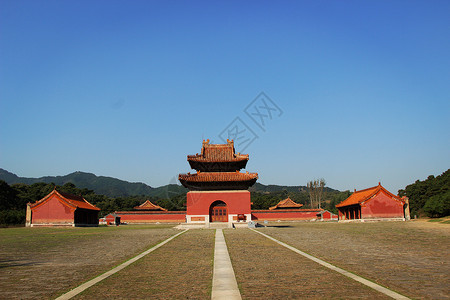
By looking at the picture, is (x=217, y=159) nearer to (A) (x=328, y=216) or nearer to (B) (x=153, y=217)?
(B) (x=153, y=217)

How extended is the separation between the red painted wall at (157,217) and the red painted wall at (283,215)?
9.95 metres

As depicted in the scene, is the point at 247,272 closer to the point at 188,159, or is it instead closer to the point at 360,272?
the point at 360,272

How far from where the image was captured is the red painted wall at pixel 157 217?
45406mm

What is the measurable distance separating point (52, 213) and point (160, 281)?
3421 cm

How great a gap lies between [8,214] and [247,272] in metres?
38.2

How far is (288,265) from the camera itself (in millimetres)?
7848

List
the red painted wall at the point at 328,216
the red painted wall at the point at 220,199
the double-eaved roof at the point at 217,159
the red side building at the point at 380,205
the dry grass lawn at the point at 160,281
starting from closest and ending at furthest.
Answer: the dry grass lawn at the point at 160,281 → the red painted wall at the point at 220,199 → the double-eaved roof at the point at 217,159 → the red side building at the point at 380,205 → the red painted wall at the point at 328,216

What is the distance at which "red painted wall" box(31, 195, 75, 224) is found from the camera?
3550 cm

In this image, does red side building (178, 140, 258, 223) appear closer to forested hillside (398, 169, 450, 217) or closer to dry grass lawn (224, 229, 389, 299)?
forested hillside (398, 169, 450, 217)

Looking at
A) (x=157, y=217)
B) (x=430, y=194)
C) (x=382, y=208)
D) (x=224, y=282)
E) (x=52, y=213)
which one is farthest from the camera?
(x=430, y=194)

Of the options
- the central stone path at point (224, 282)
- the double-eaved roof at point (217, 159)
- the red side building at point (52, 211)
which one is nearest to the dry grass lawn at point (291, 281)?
the central stone path at point (224, 282)

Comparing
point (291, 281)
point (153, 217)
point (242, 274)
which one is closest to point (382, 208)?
point (153, 217)

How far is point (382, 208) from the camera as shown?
37719mm

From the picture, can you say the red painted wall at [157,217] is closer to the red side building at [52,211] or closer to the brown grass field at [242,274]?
the red side building at [52,211]
